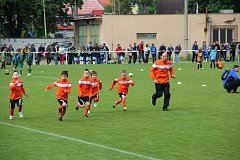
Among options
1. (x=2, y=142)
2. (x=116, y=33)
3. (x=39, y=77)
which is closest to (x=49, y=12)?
(x=116, y=33)

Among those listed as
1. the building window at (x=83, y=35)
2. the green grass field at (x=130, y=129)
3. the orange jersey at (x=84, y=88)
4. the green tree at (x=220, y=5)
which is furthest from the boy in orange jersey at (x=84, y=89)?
the green tree at (x=220, y=5)

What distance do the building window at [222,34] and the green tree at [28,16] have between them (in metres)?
18.9

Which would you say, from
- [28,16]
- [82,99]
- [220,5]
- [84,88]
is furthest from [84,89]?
[220,5]

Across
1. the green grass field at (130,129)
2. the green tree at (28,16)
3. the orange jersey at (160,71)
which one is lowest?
the green grass field at (130,129)

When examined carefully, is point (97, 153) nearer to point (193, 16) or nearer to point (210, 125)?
point (210, 125)

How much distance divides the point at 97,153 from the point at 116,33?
2150 inches

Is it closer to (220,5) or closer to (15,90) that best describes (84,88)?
(15,90)

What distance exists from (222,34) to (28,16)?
21491mm

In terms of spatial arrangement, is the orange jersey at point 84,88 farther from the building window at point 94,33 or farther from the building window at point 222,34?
the building window at point 94,33

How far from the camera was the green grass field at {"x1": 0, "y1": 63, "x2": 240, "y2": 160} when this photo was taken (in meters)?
14.0

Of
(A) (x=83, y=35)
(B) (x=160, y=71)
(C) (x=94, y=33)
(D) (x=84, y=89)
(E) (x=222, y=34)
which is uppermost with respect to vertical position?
(C) (x=94, y=33)

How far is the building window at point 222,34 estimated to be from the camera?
224 ft

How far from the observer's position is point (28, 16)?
76.9 metres

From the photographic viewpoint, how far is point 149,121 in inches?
757
